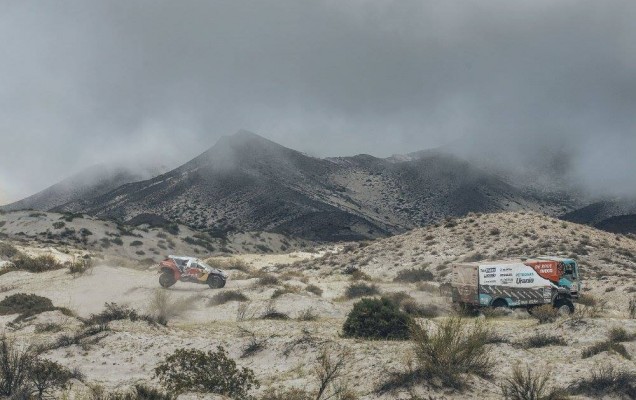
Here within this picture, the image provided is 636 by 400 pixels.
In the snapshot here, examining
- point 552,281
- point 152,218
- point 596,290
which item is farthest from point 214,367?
point 152,218

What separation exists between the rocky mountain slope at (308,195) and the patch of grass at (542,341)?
89.2 metres

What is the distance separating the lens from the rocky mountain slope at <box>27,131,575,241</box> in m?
120

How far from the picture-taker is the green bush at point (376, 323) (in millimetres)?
17906

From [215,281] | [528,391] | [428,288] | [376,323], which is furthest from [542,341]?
[215,281]

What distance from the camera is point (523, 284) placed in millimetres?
24359

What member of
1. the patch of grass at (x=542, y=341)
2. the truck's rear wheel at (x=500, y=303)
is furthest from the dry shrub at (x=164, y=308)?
the truck's rear wheel at (x=500, y=303)

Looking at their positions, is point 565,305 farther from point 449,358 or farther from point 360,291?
point 449,358

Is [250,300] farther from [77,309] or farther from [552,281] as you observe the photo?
[552,281]

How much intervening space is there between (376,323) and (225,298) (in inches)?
464

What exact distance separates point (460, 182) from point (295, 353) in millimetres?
135753

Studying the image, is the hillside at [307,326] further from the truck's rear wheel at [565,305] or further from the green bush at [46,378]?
the truck's rear wheel at [565,305]

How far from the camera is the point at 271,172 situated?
144m

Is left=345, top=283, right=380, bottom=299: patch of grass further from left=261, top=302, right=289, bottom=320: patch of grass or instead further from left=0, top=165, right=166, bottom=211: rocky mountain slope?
left=0, top=165, right=166, bottom=211: rocky mountain slope

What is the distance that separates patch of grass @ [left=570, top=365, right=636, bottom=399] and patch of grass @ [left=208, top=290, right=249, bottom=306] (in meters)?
17.4
